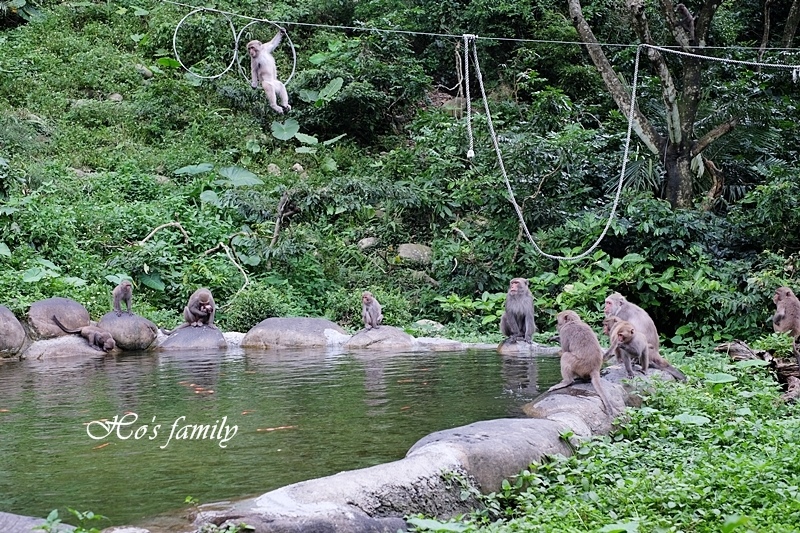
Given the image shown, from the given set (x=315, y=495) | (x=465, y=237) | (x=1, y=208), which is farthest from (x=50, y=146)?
(x=315, y=495)

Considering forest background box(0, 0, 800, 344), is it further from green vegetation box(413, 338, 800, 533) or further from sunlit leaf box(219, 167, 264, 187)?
green vegetation box(413, 338, 800, 533)

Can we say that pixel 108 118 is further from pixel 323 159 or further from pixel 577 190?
pixel 577 190

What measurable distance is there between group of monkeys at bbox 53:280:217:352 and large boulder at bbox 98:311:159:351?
0.26 ft

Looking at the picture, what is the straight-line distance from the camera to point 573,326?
6.46m

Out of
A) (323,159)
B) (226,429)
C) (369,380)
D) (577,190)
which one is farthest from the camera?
(323,159)

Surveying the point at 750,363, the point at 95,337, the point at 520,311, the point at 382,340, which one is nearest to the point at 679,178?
the point at 520,311

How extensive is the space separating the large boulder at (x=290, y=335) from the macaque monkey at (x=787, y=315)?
526 centimetres

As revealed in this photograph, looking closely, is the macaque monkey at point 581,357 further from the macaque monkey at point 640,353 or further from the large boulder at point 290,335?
the large boulder at point 290,335

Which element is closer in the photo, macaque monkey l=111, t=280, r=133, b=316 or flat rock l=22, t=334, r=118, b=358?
flat rock l=22, t=334, r=118, b=358

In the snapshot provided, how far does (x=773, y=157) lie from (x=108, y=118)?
1416 centimetres

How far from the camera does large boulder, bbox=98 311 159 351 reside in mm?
10625

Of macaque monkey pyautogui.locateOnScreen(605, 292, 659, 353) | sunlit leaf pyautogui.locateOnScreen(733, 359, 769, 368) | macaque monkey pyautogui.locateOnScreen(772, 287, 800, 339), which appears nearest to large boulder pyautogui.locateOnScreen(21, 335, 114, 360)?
macaque monkey pyautogui.locateOnScreen(605, 292, 659, 353)

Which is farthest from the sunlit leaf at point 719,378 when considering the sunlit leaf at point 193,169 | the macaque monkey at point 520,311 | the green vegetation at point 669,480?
the sunlit leaf at point 193,169

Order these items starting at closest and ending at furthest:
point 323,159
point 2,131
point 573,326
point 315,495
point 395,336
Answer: point 315,495 → point 573,326 → point 395,336 → point 2,131 → point 323,159
